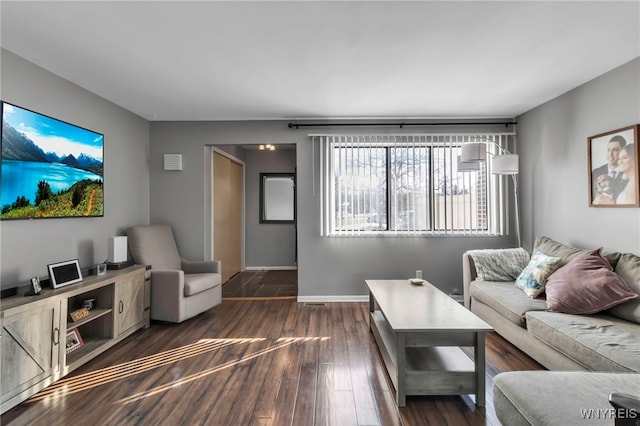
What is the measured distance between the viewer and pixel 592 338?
1.98 metres

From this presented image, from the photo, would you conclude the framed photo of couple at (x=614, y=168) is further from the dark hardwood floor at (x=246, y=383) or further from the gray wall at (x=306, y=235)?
the dark hardwood floor at (x=246, y=383)

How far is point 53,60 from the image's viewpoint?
255 cm

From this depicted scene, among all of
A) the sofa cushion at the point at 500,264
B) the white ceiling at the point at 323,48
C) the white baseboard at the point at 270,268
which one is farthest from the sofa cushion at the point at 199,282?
the sofa cushion at the point at 500,264

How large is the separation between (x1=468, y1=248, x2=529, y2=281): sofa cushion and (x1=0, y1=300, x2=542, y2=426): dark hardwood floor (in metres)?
0.70

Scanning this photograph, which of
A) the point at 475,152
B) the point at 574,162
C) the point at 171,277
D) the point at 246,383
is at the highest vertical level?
the point at 475,152

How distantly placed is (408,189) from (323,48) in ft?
7.86

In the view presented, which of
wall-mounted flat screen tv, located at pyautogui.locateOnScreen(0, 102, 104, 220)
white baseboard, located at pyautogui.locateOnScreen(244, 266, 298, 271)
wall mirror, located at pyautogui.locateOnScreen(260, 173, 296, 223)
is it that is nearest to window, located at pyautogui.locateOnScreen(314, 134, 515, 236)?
wall mirror, located at pyautogui.locateOnScreen(260, 173, 296, 223)

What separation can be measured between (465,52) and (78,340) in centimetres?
409

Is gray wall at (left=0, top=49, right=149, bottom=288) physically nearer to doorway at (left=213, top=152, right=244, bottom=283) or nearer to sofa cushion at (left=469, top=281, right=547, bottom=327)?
doorway at (left=213, top=152, right=244, bottom=283)

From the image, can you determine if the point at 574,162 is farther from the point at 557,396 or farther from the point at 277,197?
the point at 277,197

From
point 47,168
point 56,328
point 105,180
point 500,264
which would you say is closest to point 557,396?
point 500,264

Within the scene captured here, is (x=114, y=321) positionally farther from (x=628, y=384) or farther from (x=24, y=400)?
(x=628, y=384)

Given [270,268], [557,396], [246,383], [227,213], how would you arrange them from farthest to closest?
[270,268]
[227,213]
[246,383]
[557,396]

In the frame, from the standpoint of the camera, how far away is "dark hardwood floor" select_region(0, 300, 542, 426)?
187cm
